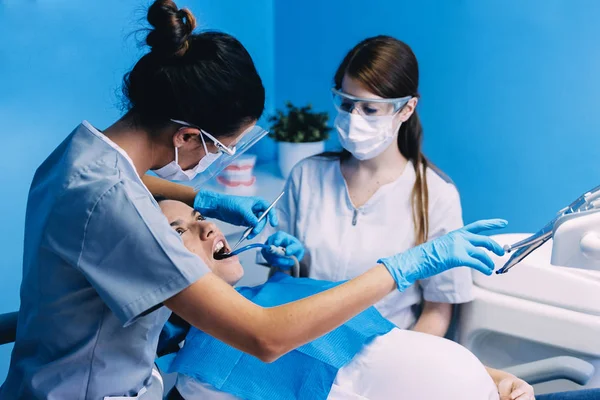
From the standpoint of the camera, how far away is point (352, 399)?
1327 millimetres

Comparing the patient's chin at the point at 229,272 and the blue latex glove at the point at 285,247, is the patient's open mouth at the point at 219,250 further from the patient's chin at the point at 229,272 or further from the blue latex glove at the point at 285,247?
the blue latex glove at the point at 285,247

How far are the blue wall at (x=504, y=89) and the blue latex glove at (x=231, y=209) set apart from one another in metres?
1.14

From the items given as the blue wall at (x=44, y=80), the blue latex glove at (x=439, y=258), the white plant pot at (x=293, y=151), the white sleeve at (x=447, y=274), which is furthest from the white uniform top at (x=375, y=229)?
the white plant pot at (x=293, y=151)

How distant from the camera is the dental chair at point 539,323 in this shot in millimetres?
1530

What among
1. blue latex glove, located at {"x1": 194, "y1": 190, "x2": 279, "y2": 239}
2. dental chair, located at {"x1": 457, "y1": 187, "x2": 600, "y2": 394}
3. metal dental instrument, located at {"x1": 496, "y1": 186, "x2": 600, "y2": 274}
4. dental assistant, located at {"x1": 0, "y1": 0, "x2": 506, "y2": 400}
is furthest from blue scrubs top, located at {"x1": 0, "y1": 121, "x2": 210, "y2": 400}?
dental chair, located at {"x1": 457, "y1": 187, "x2": 600, "y2": 394}

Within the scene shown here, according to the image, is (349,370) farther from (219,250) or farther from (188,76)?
(188,76)

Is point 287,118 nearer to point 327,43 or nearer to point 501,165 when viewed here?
point 327,43

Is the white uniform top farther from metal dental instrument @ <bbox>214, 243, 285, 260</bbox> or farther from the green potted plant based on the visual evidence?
the green potted plant

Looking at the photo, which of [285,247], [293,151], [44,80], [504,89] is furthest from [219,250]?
[504,89]

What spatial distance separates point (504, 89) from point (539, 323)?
43.5 inches

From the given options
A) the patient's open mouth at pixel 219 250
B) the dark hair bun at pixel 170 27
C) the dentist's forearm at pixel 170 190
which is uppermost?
the dark hair bun at pixel 170 27

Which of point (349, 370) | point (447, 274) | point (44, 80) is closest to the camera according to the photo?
point (349, 370)

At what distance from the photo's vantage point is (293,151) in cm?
262

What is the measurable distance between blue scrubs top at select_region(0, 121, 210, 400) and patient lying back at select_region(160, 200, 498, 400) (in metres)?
0.20
